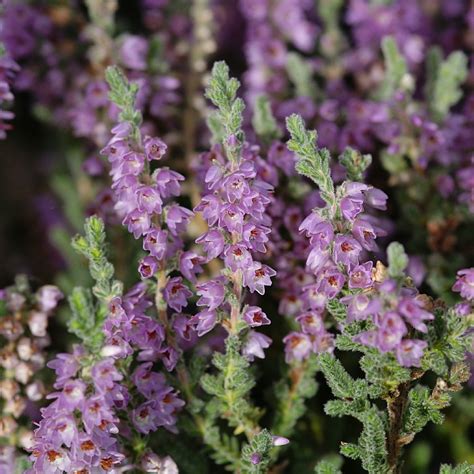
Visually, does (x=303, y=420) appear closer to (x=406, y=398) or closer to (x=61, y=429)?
(x=406, y=398)

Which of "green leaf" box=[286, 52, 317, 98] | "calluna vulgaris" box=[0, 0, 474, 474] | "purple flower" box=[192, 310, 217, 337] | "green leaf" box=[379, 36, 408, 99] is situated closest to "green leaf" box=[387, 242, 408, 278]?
"calluna vulgaris" box=[0, 0, 474, 474]

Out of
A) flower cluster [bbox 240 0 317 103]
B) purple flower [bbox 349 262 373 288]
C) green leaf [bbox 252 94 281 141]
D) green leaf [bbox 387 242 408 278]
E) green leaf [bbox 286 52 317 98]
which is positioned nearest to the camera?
green leaf [bbox 387 242 408 278]

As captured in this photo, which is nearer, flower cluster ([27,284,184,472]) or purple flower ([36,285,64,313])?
flower cluster ([27,284,184,472])

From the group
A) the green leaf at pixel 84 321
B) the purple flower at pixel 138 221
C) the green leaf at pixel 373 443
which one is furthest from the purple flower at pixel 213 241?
the green leaf at pixel 373 443

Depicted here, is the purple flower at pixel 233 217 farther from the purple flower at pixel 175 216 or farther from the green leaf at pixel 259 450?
Result: the green leaf at pixel 259 450

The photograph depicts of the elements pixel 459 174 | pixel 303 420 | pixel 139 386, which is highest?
pixel 459 174

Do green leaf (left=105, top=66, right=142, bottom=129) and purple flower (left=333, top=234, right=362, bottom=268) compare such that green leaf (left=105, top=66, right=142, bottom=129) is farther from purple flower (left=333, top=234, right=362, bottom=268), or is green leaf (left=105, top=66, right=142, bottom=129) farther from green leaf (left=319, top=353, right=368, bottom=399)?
green leaf (left=319, top=353, right=368, bottom=399)

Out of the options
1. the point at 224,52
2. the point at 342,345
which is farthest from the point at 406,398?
the point at 224,52

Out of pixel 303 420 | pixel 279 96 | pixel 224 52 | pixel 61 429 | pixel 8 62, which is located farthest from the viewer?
pixel 224 52

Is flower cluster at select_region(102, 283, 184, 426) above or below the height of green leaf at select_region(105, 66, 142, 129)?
below
